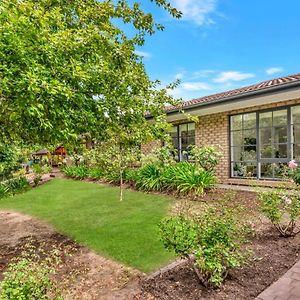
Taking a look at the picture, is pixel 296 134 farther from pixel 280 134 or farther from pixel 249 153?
pixel 249 153

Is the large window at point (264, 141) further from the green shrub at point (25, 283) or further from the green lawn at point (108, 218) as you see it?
the green shrub at point (25, 283)

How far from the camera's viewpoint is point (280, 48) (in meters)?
17.9

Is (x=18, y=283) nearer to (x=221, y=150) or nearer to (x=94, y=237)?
(x=94, y=237)

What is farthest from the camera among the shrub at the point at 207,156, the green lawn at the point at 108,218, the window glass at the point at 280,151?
the window glass at the point at 280,151

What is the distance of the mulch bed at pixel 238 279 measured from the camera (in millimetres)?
3404

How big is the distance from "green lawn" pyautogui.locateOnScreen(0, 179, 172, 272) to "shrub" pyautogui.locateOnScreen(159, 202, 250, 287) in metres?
0.94

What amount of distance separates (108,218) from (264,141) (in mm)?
7123

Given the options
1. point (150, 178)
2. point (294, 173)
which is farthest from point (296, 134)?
point (150, 178)

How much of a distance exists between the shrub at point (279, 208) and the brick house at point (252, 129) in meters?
3.87

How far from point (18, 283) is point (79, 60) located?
284 cm

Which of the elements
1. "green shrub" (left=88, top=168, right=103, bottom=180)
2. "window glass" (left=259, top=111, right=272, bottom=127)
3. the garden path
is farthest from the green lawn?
"window glass" (left=259, top=111, right=272, bottom=127)

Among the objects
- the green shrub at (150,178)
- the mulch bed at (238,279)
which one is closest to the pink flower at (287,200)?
the mulch bed at (238,279)

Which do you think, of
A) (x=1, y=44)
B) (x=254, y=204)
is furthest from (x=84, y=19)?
(x=254, y=204)

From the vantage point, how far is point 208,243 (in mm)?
3730
